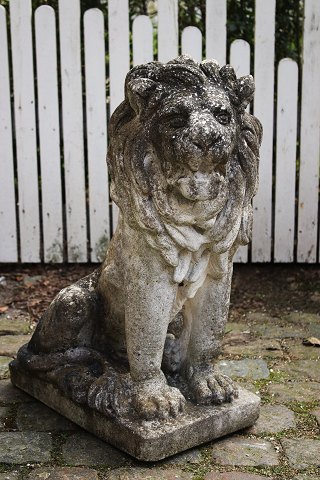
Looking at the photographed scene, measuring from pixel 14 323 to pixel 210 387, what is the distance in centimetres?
205

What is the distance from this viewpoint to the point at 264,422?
4082 millimetres

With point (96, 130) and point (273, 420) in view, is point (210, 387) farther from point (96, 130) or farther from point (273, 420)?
point (96, 130)

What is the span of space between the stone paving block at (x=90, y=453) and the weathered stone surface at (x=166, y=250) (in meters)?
0.08

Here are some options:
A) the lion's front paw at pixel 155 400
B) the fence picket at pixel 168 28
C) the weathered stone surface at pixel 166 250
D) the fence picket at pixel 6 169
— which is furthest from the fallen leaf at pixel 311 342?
the fence picket at pixel 6 169

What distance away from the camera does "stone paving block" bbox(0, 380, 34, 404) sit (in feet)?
14.1

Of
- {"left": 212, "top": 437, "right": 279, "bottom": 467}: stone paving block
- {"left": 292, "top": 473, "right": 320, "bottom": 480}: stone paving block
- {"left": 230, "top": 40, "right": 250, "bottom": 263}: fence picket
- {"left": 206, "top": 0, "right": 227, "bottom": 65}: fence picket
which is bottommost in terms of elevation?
{"left": 292, "top": 473, "right": 320, "bottom": 480}: stone paving block

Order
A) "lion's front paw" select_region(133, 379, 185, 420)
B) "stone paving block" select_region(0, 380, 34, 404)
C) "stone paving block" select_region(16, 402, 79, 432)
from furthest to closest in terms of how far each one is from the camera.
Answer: "stone paving block" select_region(0, 380, 34, 404) → "stone paving block" select_region(16, 402, 79, 432) → "lion's front paw" select_region(133, 379, 185, 420)

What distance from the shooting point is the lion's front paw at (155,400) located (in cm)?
365

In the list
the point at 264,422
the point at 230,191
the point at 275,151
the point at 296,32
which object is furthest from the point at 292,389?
the point at 296,32

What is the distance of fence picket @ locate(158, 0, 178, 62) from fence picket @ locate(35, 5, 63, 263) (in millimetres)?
762

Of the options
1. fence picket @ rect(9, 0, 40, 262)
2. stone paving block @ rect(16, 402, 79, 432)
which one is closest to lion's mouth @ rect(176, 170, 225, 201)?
stone paving block @ rect(16, 402, 79, 432)

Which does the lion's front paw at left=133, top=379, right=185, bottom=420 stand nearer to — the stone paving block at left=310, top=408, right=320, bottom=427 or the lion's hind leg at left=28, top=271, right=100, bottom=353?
the lion's hind leg at left=28, top=271, right=100, bottom=353

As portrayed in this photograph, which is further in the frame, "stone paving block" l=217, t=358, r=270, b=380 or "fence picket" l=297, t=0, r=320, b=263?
"fence picket" l=297, t=0, r=320, b=263

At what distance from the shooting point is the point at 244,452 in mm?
3766
